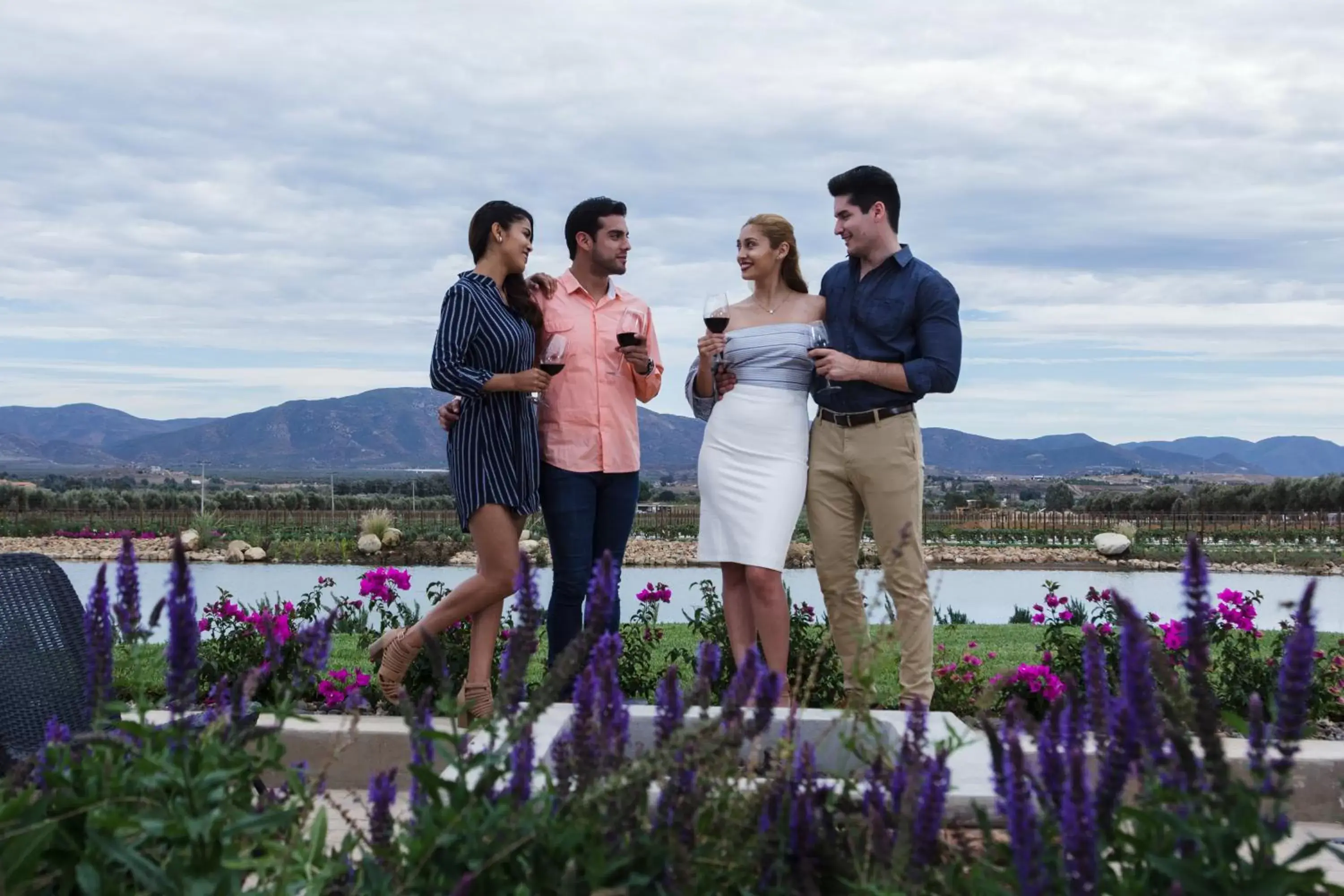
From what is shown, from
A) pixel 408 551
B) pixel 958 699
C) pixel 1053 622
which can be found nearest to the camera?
pixel 958 699

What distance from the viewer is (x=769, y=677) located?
2.11 m

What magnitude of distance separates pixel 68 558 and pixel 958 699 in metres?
22.5

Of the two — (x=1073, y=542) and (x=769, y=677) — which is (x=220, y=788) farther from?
(x=1073, y=542)

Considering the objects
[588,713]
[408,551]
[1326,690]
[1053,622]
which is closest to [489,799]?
[588,713]

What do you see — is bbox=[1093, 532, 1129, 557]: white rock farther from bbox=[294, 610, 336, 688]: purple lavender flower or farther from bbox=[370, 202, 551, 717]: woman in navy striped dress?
bbox=[294, 610, 336, 688]: purple lavender flower

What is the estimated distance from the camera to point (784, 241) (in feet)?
17.1

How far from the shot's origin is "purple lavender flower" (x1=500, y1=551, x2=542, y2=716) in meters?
1.96

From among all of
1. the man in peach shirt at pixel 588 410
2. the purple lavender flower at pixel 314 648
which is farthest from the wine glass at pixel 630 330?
the purple lavender flower at pixel 314 648

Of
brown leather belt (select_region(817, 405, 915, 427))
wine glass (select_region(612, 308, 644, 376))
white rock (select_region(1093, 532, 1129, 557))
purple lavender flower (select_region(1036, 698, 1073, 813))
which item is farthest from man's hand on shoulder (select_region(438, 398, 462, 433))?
white rock (select_region(1093, 532, 1129, 557))

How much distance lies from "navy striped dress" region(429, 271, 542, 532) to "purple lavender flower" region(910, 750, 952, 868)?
318 cm

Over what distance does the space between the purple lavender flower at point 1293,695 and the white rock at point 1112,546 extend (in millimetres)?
26967

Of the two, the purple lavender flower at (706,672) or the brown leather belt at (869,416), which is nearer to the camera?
the purple lavender flower at (706,672)

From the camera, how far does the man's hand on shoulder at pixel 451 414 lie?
16.3 feet

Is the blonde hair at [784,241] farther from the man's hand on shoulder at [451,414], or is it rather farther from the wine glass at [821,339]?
the man's hand on shoulder at [451,414]
